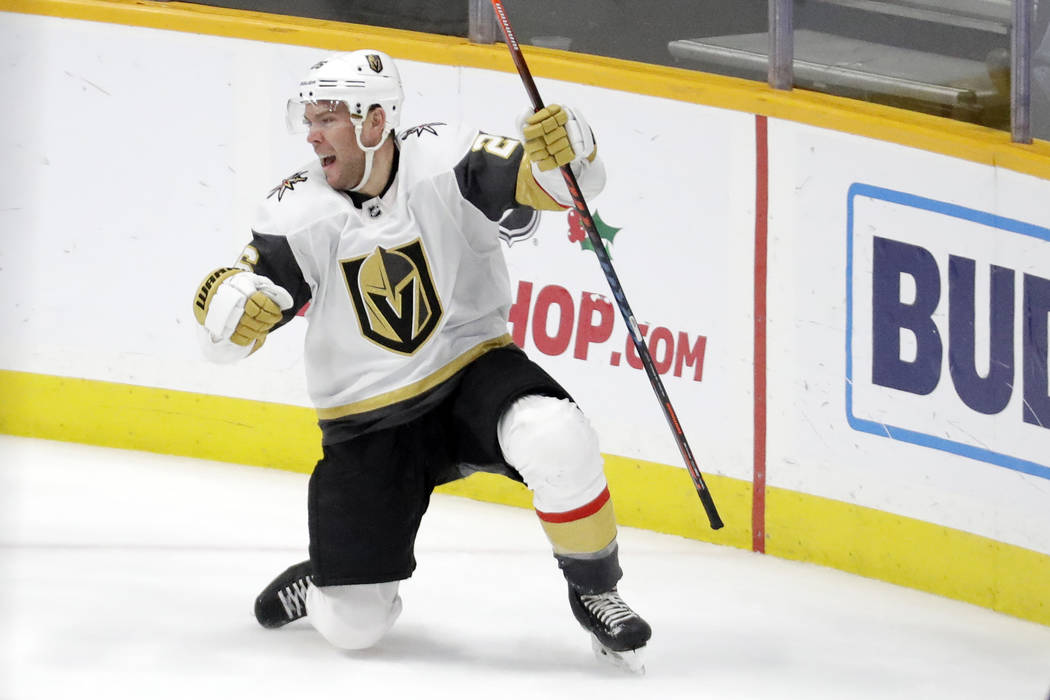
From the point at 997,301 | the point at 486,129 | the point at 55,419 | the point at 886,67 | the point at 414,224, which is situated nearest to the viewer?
the point at 414,224

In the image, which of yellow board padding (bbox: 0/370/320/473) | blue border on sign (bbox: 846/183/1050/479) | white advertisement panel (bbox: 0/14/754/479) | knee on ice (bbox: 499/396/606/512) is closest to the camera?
knee on ice (bbox: 499/396/606/512)

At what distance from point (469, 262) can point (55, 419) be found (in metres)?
1.75

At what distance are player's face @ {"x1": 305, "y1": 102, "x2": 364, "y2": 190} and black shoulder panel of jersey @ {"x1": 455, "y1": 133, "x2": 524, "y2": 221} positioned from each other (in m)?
0.18

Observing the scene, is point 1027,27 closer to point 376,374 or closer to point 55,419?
point 376,374

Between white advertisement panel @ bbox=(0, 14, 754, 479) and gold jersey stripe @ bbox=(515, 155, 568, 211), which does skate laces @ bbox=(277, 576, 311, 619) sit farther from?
white advertisement panel @ bbox=(0, 14, 754, 479)

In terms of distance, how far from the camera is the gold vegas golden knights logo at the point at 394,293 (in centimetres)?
307

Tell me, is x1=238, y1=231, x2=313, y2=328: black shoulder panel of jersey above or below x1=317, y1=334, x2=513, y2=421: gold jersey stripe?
above

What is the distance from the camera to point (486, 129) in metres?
4.09

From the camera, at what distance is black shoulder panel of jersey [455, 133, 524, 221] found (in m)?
3.05

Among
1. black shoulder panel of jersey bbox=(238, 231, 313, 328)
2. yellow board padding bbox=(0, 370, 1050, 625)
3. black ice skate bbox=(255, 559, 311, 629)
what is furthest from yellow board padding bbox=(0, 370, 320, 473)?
black shoulder panel of jersey bbox=(238, 231, 313, 328)

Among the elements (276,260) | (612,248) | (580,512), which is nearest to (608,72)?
(612,248)

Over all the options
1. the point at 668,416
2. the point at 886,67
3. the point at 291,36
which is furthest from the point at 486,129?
the point at 668,416

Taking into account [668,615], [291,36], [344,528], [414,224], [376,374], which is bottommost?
[668,615]

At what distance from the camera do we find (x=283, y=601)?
3266mm
